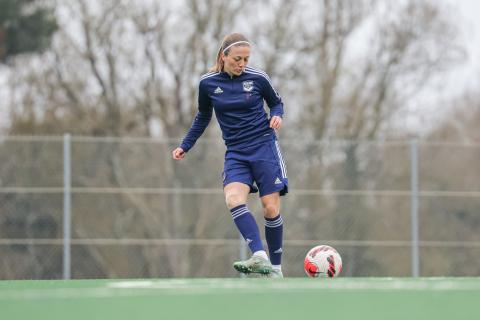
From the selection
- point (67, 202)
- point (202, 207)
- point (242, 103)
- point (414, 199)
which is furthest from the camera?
point (202, 207)

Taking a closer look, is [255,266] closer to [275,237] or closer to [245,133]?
[275,237]

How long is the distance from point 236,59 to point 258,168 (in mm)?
760

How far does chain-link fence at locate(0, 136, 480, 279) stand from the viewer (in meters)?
A: 12.9

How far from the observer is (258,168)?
724 cm

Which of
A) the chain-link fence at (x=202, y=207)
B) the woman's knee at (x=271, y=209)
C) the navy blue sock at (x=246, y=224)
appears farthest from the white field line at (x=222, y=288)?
the chain-link fence at (x=202, y=207)

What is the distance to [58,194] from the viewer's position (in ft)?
41.7

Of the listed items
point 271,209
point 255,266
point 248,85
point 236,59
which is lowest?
point 255,266

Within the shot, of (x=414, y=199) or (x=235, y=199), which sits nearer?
(x=235, y=199)

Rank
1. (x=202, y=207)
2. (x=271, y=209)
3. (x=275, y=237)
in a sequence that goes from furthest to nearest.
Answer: (x=202, y=207)
(x=275, y=237)
(x=271, y=209)

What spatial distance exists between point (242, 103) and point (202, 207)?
6441 millimetres

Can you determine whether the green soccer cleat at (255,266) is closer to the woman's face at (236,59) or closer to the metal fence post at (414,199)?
the woman's face at (236,59)

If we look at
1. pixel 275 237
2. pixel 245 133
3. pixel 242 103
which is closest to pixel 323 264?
pixel 275 237

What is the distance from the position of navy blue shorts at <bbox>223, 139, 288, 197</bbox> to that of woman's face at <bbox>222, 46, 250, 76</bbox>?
542mm

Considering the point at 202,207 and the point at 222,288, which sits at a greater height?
the point at 222,288
